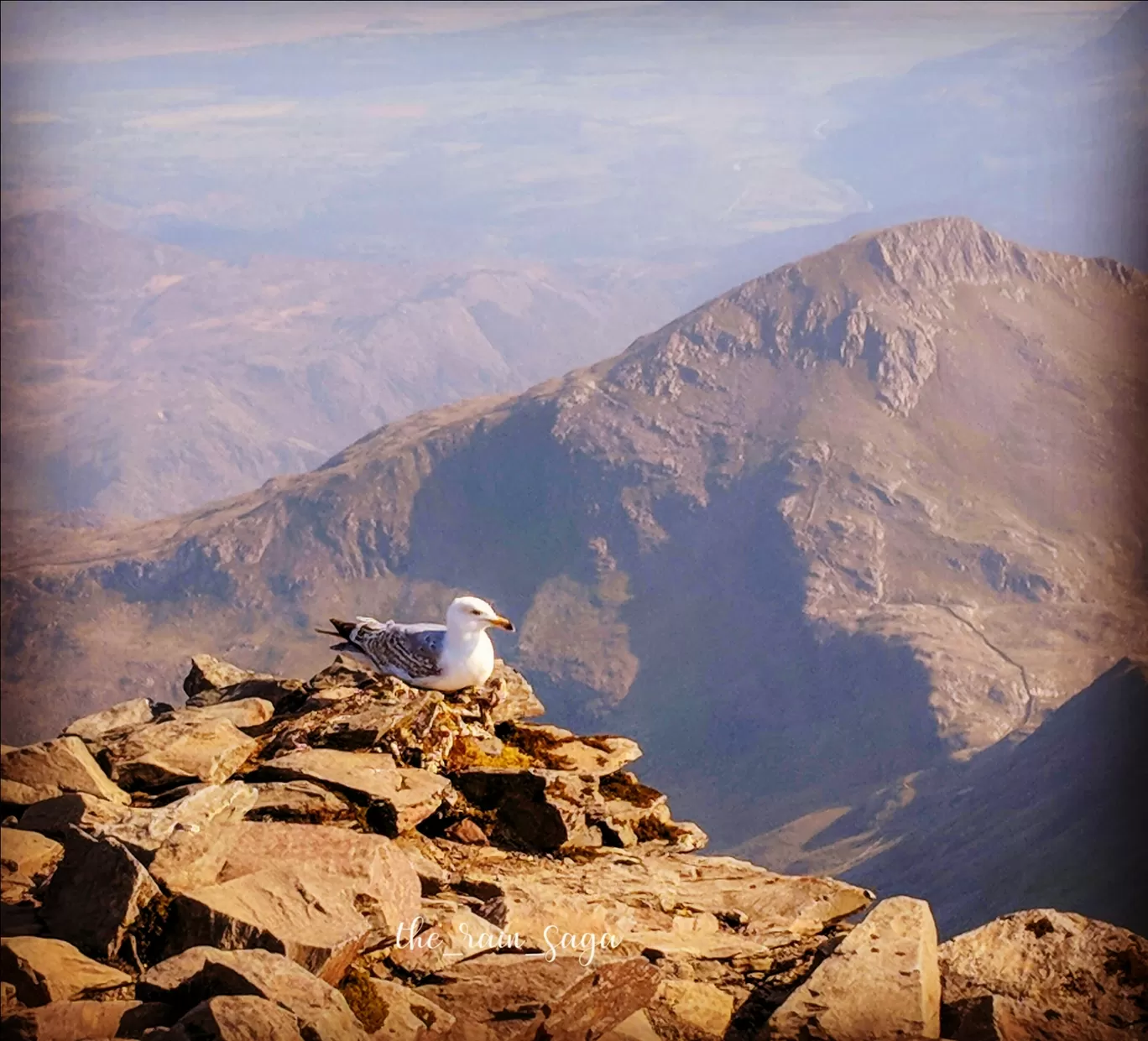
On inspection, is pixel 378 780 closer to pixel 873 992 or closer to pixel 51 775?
pixel 51 775

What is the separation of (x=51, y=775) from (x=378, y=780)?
9.75 ft

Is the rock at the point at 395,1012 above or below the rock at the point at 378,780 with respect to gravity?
below

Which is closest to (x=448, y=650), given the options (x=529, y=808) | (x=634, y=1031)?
(x=529, y=808)

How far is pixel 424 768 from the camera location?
43.3ft

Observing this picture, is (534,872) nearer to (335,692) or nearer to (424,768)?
(424,768)

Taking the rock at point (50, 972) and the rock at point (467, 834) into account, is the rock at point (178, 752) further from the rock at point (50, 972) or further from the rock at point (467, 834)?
the rock at point (50, 972)

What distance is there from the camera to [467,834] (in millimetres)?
12562

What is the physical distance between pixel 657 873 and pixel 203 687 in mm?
7620

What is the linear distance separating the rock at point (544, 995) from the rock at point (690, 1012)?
0.47 feet

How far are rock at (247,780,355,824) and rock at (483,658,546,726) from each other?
320 centimetres

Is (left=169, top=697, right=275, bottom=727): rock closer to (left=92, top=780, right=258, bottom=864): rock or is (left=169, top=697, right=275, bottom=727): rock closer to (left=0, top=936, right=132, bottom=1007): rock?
(left=92, top=780, right=258, bottom=864): rock

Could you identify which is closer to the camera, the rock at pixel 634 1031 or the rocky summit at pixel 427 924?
the rocky summit at pixel 427 924

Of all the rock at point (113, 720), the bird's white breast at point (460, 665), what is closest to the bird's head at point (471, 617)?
the bird's white breast at point (460, 665)

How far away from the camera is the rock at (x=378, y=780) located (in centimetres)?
1217
